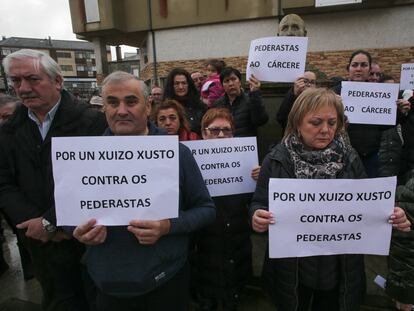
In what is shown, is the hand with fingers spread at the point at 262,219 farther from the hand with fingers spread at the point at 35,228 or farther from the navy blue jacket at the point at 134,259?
the hand with fingers spread at the point at 35,228

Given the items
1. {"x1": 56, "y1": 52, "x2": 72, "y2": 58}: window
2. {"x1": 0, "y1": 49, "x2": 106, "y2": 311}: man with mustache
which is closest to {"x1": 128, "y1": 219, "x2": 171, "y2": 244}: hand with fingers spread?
{"x1": 0, "y1": 49, "x2": 106, "y2": 311}: man with mustache

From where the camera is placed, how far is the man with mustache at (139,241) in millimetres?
1484

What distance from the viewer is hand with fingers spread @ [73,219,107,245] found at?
4.67ft

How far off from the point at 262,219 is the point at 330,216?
36 centimetres

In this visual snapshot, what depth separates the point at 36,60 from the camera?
6.03 feet

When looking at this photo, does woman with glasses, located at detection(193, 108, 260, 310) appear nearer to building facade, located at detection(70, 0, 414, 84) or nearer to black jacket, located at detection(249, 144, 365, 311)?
black jacket, located at detection(249, 144, 365, 311)

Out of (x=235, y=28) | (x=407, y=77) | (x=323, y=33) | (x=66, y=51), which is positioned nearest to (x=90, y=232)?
(x=407, y=77)

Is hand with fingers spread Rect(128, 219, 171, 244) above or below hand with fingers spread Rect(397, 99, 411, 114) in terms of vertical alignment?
below

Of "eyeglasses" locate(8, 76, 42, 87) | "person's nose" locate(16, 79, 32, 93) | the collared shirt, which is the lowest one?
the collared shirt

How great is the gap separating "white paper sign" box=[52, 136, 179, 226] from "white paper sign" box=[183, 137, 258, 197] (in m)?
0.71

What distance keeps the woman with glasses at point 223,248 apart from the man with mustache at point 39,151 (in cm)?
81

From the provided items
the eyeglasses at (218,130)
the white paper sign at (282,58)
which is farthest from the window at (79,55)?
the eyeglasses at (218,130)

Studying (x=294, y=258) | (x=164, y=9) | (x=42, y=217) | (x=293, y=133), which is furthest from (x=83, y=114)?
(x=164, y=9)

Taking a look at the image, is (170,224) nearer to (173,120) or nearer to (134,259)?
(134,259)
